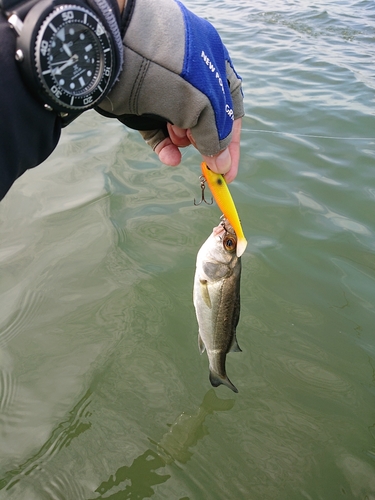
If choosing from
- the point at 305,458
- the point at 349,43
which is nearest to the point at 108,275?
the point at 305,458

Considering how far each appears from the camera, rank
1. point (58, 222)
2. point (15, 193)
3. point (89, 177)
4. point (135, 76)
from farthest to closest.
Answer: point (89, 177), point (15, 193), point (58, 222), point (135, 76)

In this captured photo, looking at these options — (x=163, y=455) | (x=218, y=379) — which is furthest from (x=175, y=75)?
(x=163, y=455)

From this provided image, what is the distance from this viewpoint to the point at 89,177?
213 inches

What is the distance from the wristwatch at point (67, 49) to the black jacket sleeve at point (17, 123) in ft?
0.09

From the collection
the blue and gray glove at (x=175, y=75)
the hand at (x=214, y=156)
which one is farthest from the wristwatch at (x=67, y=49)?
the hand at (x=214, y=156)

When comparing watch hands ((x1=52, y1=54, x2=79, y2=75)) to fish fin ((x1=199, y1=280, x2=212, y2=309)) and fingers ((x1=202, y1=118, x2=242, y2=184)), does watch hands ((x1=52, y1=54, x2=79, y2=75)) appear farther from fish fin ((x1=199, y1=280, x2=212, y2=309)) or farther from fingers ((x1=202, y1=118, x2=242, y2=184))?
fish fin ((x1=199, y1=280, x2=212, y2=309))

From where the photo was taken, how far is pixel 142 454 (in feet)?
9.93

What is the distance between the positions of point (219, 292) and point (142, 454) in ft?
3.90

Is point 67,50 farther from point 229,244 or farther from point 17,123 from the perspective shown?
point 229,244

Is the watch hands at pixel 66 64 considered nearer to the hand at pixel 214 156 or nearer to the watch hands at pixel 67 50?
the watch hands at pixel 67 50

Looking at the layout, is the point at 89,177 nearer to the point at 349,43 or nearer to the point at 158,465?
the point at 158,465

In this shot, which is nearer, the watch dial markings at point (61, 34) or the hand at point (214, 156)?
the watch dial markings at point (61, 34)

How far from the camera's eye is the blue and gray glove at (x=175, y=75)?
5.94 feet

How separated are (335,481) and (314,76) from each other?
701 centimetres
